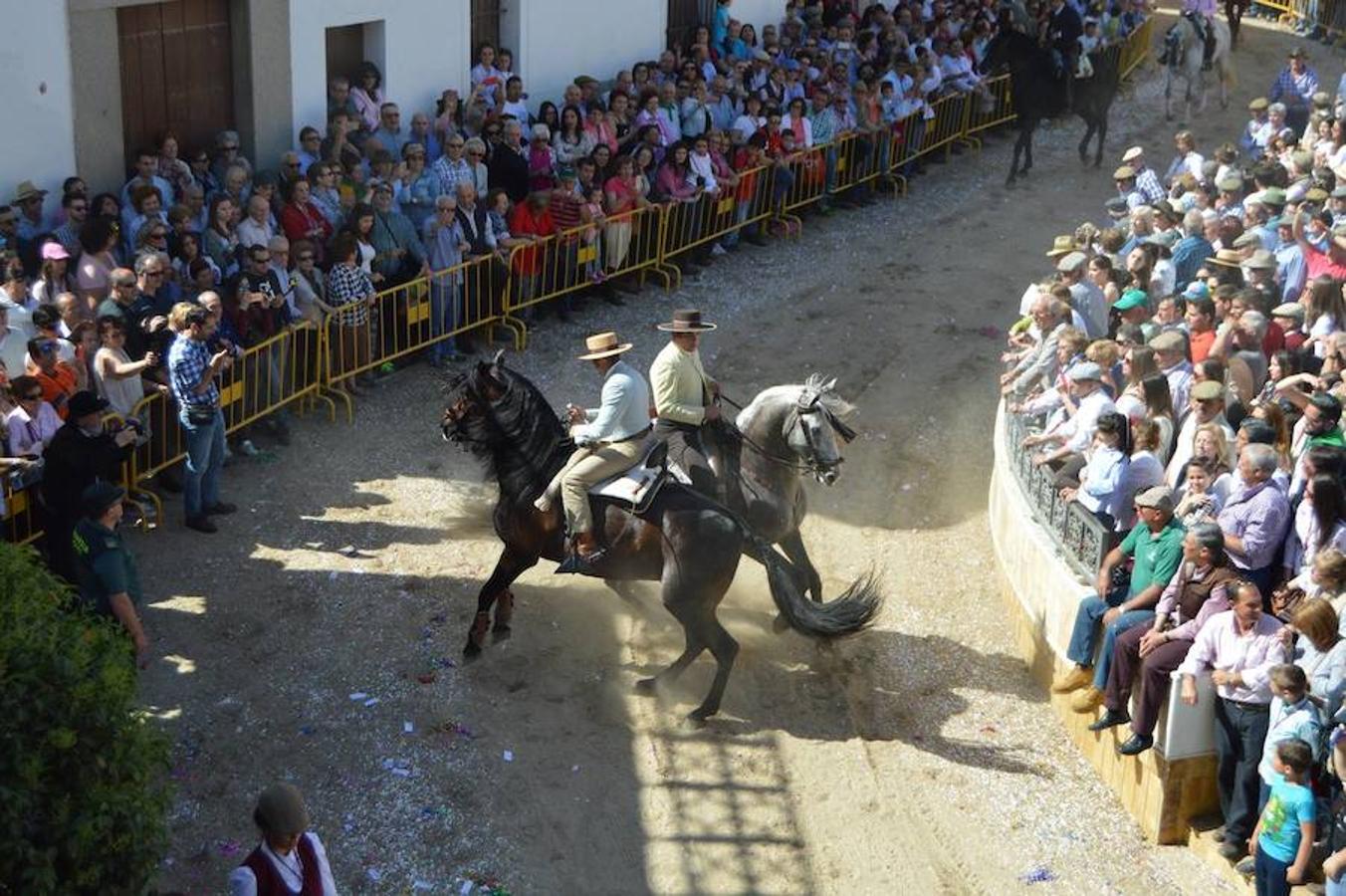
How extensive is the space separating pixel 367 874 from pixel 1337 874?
17.4ft

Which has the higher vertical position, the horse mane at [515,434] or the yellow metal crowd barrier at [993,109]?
the yellow metal crowd barrier at [993,109]

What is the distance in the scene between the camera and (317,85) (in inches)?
741

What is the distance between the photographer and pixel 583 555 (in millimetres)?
12367

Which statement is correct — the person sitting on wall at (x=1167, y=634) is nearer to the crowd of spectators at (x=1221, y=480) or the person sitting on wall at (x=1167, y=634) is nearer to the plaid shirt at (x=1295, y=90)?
the crowd of spectators at (x=1221, y=480)

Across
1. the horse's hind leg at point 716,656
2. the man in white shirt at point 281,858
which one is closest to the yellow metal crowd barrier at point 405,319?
the horse's hind leg at point 716,656

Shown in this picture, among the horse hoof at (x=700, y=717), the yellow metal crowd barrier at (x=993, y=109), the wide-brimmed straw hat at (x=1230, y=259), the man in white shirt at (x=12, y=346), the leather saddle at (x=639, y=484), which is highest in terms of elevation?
the yellow metal crowd barrier at (x=993, y=109)

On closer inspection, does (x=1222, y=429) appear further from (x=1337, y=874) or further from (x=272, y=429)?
(x=272, y=429)

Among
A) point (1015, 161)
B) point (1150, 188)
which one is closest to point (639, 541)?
point (1150, 188)

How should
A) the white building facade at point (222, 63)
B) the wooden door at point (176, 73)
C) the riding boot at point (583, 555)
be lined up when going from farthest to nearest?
the wooden door at point (176, 73) < the white building facade at point (222, 63) < the riding boot at point (583, 555)

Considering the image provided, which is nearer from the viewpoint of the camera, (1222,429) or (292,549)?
(1222,429)

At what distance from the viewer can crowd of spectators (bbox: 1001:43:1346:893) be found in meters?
9.86

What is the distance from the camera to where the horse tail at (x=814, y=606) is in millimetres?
12273

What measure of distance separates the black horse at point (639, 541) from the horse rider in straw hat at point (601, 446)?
151 millimetres

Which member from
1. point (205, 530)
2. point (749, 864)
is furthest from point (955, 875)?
point (205, 530)
